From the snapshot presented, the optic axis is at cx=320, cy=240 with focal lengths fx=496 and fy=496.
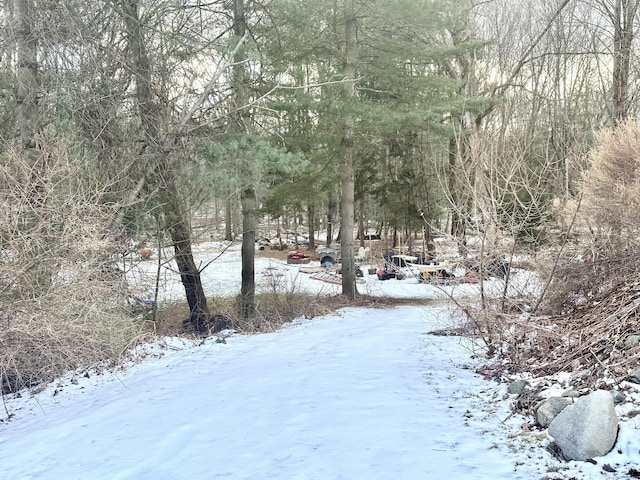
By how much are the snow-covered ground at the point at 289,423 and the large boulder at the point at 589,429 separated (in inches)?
3.0

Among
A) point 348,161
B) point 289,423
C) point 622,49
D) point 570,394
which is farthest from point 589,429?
point 622,49

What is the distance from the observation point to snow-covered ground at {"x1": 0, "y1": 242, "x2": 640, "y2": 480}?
3684 millimetres

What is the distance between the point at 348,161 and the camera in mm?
13836

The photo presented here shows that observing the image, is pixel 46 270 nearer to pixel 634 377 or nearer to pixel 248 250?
pixel 634 377

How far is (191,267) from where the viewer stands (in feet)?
36.9

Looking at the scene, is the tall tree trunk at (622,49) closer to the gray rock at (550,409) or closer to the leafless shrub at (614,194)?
the leafless shrub at (614,194)

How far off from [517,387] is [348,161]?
979cm

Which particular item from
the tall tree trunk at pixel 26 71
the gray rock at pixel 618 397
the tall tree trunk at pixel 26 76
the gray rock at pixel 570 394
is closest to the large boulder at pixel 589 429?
the gray rock at pixel 618 397

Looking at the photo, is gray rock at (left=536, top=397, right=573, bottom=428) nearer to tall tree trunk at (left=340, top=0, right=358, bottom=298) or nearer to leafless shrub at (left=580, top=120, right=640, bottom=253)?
leafless shrub at (left=580, top=120, right=640, bottom=253)

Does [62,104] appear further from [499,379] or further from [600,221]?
[600,221]

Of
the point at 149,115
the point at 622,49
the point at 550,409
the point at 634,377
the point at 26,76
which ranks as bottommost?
the point at 550,409

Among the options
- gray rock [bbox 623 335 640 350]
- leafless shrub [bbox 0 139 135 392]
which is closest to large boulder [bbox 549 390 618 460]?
gray rock [bbox 623 335 640 350]

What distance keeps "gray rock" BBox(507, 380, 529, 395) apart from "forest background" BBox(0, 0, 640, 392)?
3.16ft

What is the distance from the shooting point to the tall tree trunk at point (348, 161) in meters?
12.9
